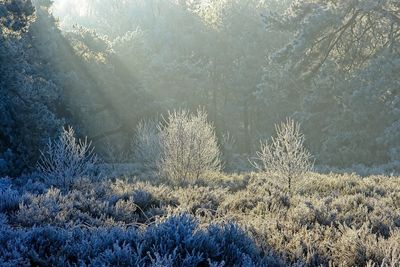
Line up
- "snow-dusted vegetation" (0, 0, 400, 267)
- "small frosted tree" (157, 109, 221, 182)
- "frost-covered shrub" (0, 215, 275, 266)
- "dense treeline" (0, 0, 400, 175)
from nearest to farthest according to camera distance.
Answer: "frost-covered shrub" (0, 215, 275, 266)
"snow-dusted vegetation" (0, 0, 400, 267)
"small frosted tree" (157, 109, 221, 182)
"dense treeline" (0, 0, 400, 175)

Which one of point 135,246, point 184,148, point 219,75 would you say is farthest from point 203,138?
point 219,75

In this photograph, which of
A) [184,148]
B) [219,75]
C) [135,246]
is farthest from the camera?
[219,75]

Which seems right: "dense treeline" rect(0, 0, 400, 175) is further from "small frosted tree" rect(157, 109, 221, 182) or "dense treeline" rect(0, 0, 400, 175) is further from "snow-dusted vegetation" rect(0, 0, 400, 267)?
"small frosted tree" rect(157, 109, 221, 182)

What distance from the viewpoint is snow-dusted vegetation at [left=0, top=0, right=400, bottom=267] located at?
17.2ft

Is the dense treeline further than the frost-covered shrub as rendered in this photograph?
Yes

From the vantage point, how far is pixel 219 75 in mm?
47156

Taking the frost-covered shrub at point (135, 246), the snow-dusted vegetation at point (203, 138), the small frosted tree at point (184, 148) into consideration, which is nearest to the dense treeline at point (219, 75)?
the snow-dusted vegetation at point (203, 138)

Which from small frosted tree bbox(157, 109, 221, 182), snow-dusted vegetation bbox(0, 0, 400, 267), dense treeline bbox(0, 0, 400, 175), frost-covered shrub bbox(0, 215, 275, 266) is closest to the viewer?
frost-covered shrub bbox(0, 215, 275, 266)

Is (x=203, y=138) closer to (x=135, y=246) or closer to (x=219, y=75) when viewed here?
(x=135, y=246)

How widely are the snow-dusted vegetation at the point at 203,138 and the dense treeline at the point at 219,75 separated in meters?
0.12

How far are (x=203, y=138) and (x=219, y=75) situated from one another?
31900 millimetres

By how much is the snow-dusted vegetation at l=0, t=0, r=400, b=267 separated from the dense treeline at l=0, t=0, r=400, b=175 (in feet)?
0.39

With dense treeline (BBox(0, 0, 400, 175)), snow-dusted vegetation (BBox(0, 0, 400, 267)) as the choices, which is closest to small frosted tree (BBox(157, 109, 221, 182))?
snow-dusted vegetation (BBox(0, 0, 400, 267))

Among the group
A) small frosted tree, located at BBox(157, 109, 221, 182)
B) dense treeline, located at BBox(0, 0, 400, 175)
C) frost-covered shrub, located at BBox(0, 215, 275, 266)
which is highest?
dense treeline, located at BBox(0, 0, 400, 175)
